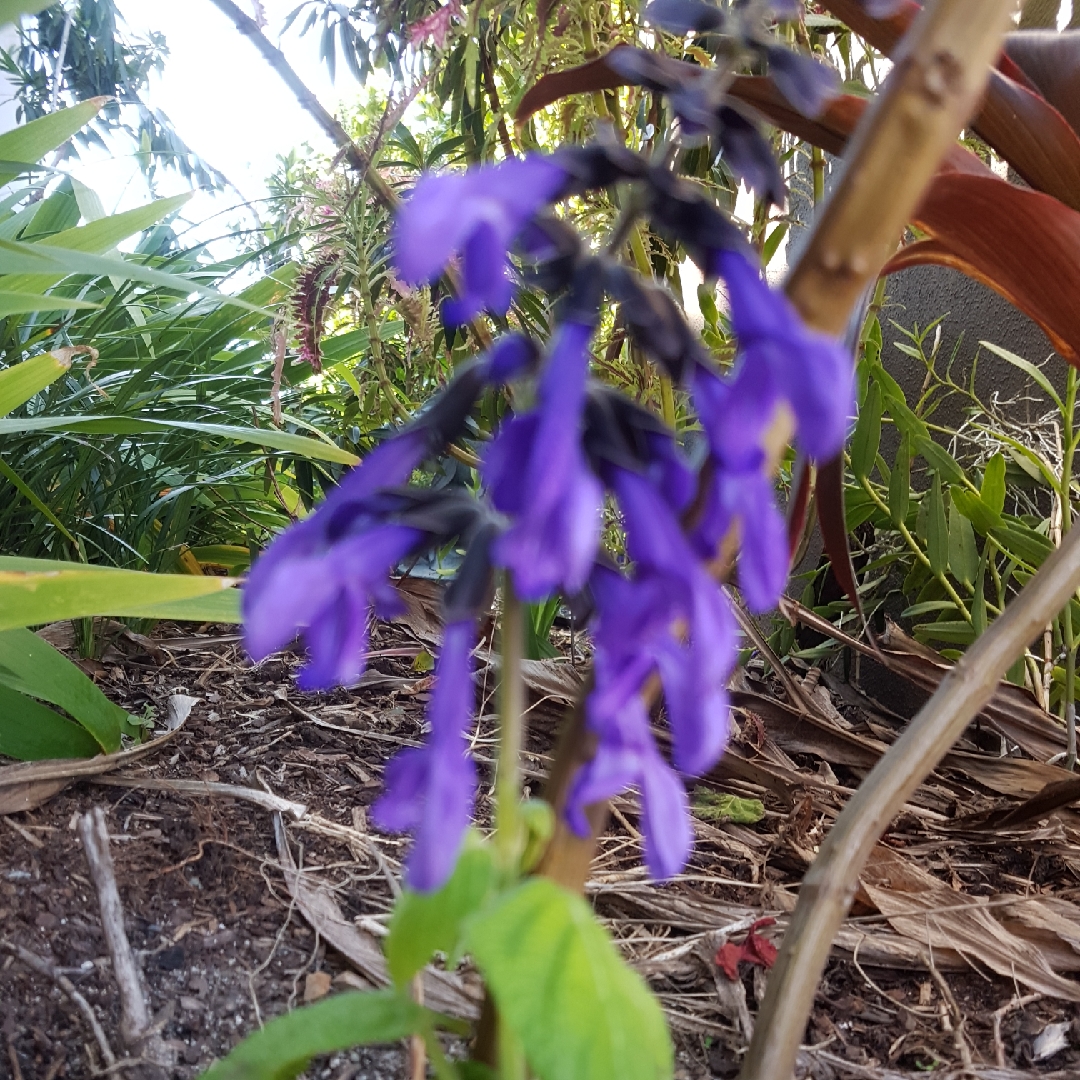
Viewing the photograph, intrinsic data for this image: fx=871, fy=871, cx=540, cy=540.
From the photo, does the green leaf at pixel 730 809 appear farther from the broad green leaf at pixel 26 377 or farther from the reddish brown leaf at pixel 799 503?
the broad green leaf at pixel 26 377

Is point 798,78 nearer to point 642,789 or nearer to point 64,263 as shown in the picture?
point 642,789

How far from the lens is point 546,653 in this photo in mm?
1361

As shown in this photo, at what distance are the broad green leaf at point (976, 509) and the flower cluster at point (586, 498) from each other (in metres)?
0.86

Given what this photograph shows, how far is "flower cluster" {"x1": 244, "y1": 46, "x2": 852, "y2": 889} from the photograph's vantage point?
24cm

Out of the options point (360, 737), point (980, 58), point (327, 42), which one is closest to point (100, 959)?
point (360, 737)

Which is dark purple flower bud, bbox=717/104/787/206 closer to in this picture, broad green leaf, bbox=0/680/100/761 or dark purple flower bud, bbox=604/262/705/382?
dark purple flower bud, bbox=604/262/705/382

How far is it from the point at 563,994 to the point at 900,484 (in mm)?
1067

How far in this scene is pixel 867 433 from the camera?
1.18 meters

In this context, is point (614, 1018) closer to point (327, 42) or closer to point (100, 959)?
point (100, 959)

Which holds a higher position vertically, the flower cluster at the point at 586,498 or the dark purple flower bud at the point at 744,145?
the dark purple flower bud at the point at 744,145

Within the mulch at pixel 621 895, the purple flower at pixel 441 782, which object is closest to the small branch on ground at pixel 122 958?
the mulch at pixel 621 895

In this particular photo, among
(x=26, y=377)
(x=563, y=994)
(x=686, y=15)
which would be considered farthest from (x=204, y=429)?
(x=563, y=994)

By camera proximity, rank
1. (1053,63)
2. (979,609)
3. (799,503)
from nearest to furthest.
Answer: (799,503) < (1053,63) < (979,609)

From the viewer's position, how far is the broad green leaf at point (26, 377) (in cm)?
91
